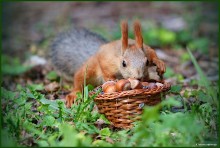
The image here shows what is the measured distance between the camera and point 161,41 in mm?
6781

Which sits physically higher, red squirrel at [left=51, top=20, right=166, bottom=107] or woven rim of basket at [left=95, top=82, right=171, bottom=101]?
red squirrel at [left=51, top=20, right=166, bottom=107]

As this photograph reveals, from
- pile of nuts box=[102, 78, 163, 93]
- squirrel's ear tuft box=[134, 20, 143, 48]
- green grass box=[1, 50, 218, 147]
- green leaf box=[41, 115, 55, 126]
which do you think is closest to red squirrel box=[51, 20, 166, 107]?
squirrel's ear tuft box=[134, 20, 143, 48]

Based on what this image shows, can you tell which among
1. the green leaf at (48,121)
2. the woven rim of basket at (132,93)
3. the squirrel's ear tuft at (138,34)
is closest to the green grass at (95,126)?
the green leaf at (48,121)

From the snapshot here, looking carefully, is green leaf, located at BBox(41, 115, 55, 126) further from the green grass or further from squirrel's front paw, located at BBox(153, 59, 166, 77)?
squirrel's front paw, located at BBox(153, 59, 166, 77)

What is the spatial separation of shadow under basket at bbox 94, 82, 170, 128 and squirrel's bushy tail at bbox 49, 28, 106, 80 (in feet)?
4.67

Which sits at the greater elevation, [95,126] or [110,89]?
[110,89]

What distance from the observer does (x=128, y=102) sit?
3.11m

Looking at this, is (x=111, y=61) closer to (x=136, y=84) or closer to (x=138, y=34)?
(x=138, y=34)

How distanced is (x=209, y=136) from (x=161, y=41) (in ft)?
13.6

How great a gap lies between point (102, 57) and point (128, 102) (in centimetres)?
89

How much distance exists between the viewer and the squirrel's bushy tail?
4621 mm

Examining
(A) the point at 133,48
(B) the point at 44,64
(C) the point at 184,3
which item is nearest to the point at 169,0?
(C) the point at 184,3

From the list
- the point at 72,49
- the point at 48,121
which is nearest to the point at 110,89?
the point at 48,121

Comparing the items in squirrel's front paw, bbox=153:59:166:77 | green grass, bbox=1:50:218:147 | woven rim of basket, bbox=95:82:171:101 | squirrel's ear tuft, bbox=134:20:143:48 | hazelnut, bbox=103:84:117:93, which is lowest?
green grass, bbox=1:50:218:147
